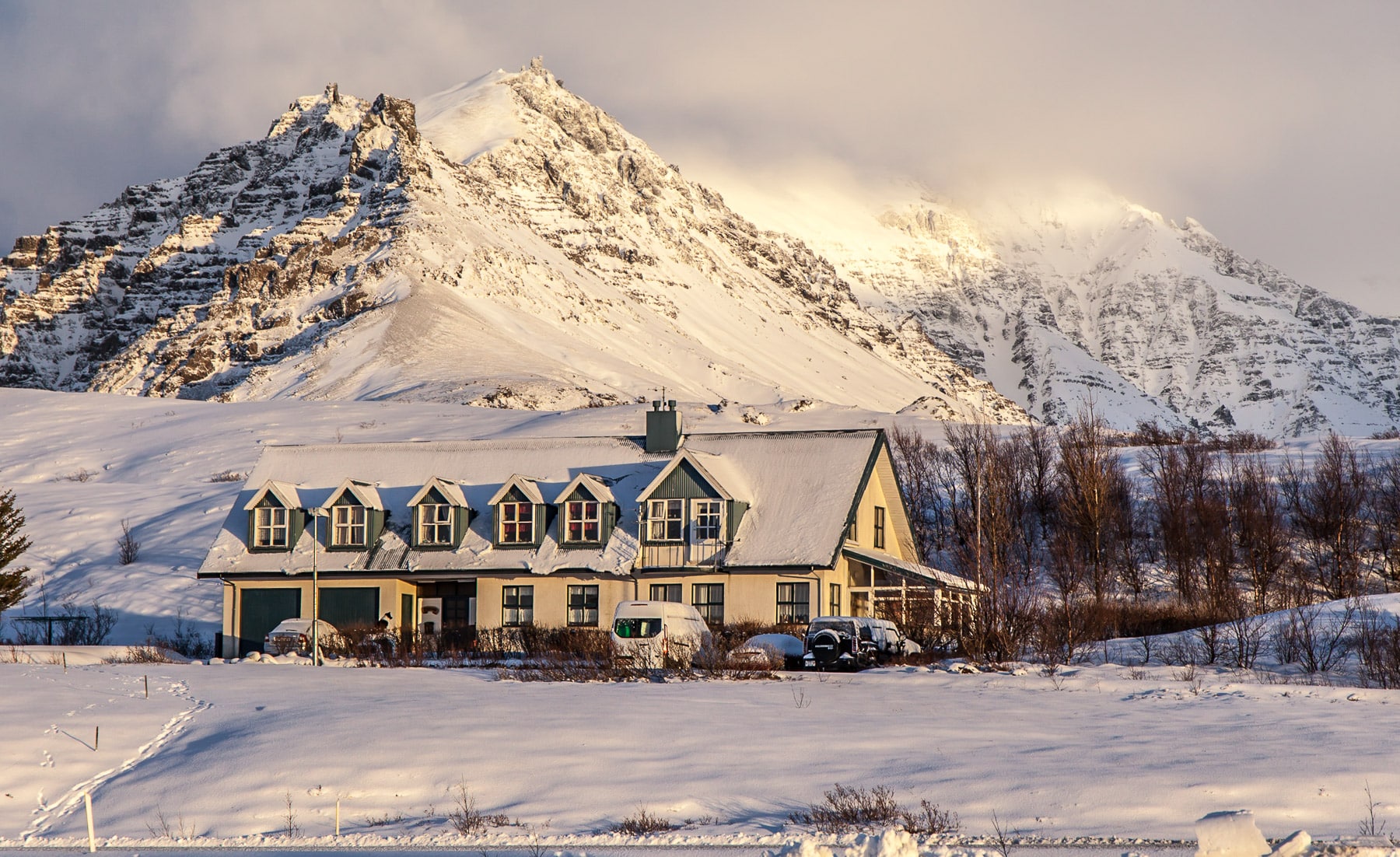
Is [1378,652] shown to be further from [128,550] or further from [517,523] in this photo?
[128,550]

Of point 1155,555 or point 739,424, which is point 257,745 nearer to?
point 1155,555

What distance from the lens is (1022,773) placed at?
57.9 feet

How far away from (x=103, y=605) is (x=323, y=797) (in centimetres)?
3310

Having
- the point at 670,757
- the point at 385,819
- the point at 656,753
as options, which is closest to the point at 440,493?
the point at 656,753

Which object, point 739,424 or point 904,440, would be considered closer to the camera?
point 904,440

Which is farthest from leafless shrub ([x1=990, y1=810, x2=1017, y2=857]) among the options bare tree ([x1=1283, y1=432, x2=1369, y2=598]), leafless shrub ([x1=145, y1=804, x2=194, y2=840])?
bare tree ([x1=1283, y1=432, x2=1369, y2=598])

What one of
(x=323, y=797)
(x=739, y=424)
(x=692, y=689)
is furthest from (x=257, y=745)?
(x=739, y=424)

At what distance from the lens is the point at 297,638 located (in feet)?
124

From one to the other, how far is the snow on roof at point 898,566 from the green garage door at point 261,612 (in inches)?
641

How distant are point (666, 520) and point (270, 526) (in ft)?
40.6

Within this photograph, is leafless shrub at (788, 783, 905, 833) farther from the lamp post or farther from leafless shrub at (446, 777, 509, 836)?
the lamp post

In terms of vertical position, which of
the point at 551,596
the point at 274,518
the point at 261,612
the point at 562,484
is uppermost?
the point at 562,484

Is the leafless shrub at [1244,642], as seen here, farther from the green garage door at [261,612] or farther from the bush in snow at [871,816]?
the green garage door at [261,612]

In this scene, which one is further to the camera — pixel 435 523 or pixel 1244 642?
pixel 435 523
